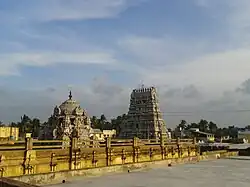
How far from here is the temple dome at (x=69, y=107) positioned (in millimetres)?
25734

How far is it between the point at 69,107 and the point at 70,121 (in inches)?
48.5

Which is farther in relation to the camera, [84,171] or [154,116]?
[154,116]

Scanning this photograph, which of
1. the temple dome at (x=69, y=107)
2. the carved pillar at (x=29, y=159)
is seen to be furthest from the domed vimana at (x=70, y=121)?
the carved pillar at (x=29, y=159)

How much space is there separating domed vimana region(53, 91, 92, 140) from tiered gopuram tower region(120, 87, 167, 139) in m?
17.8

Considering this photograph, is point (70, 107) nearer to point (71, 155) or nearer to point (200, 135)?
point (71, 155)

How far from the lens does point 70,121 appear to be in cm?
2541

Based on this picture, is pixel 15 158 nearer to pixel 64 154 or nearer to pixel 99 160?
pixel 64 154

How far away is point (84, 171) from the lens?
44.4 feet

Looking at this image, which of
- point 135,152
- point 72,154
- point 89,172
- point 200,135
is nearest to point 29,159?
point 72,154

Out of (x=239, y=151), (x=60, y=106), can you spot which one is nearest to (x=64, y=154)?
(x=60, y=106)

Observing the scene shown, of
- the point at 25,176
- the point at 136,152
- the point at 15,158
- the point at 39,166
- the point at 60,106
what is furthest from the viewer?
the point at 60,106

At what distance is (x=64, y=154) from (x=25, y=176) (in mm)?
2908

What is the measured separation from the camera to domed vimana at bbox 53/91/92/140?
24.7 meters

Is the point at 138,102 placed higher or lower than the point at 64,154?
higher
